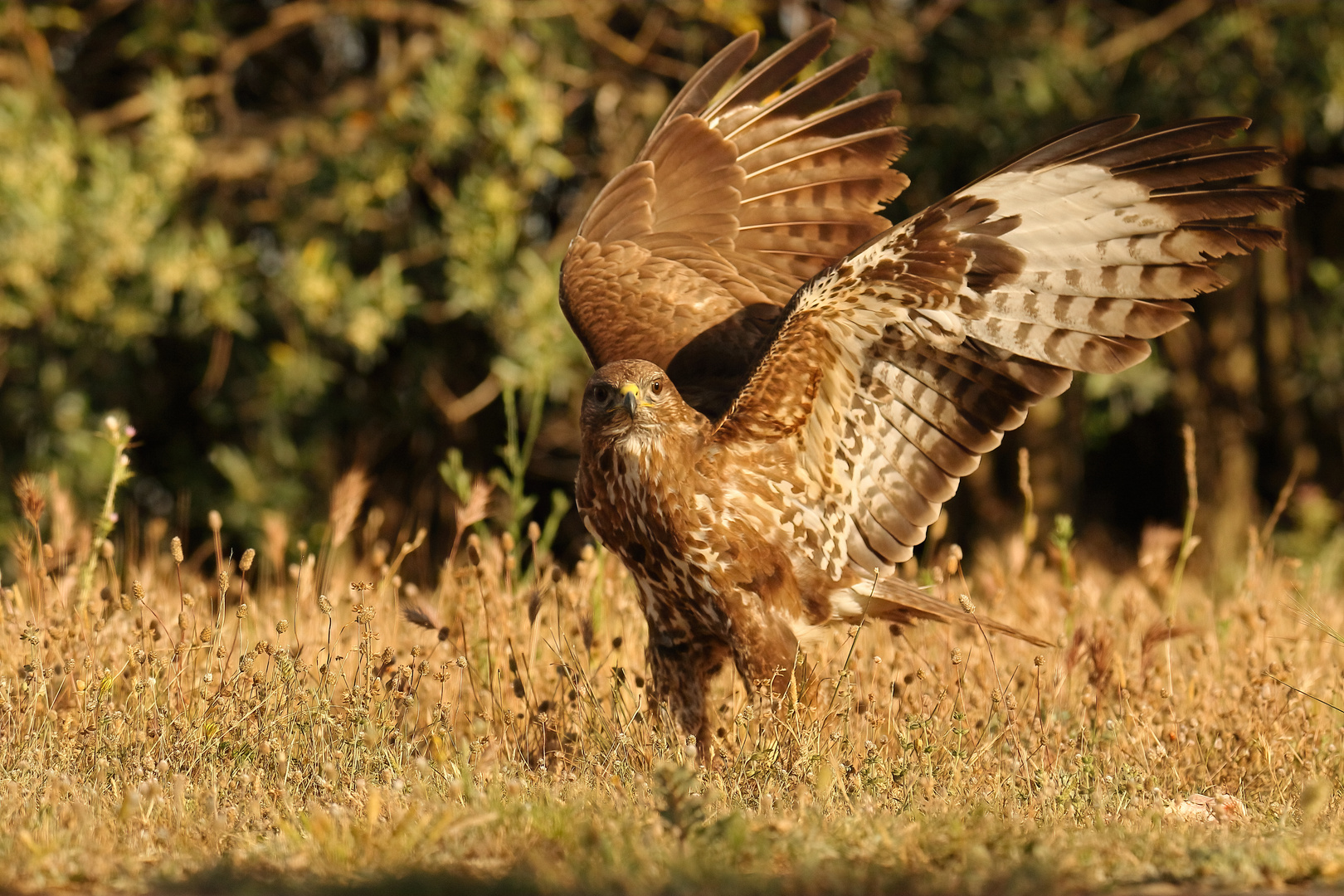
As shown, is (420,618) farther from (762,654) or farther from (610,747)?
(762,654)

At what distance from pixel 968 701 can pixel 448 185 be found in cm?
565

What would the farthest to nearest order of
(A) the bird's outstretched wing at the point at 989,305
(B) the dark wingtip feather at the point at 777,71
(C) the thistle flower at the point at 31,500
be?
(B) the dark wingtip feather at the point at 777,71 < (C) the thistle flower at the point at 31,500 < (A) the bird's outstretched wing at the point at 989,305

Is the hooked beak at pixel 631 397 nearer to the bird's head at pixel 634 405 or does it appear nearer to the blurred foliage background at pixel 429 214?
the bird's head at pixel 634 405

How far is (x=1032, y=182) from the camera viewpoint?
169 inches

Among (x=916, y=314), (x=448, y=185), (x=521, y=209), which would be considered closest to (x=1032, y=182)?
(x=916, y=314)

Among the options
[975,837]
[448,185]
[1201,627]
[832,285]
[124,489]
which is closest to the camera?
[975,837]

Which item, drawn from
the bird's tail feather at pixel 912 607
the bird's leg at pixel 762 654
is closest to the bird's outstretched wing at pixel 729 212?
the bird's tail feather at pixel 912 607

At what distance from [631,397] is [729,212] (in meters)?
1.84

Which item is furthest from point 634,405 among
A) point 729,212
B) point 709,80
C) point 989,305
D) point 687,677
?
point 709,80

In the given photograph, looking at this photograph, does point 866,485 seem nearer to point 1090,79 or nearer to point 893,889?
point 893,889

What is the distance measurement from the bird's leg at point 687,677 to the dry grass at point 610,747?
107 millimetres

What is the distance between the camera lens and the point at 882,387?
4.75 metres

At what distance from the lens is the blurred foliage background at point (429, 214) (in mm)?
8352

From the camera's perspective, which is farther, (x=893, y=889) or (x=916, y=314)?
(x=916, y=314)
